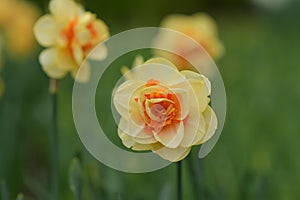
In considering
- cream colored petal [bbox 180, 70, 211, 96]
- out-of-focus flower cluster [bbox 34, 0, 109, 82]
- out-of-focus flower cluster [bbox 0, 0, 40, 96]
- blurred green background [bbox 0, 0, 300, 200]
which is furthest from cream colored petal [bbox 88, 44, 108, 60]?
out-of-focus flower cluster [bbox 0, 0, 40, 96]

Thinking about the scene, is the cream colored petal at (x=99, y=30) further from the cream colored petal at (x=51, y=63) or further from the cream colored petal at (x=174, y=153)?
the cream colored petal at (x=174, y=153)

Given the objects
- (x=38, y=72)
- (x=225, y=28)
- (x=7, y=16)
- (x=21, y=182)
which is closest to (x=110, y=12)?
(x=225, y=28)

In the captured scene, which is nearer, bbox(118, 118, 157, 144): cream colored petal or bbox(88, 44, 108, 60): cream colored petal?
bbox(118, 118, 157, 144): cream colored petal

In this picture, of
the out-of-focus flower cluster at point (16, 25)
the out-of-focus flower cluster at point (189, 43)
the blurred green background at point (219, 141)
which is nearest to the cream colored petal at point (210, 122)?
the blurred green background at point (219, 141)

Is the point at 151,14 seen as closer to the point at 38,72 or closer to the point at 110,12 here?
the point at 110,12

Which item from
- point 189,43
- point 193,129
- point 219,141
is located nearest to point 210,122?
point 193,129

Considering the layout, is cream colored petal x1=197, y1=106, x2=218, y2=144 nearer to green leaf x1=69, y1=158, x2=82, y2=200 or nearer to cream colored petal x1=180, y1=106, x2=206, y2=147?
cream colored petal x1=180, y1=106, x2=206, y2=147
